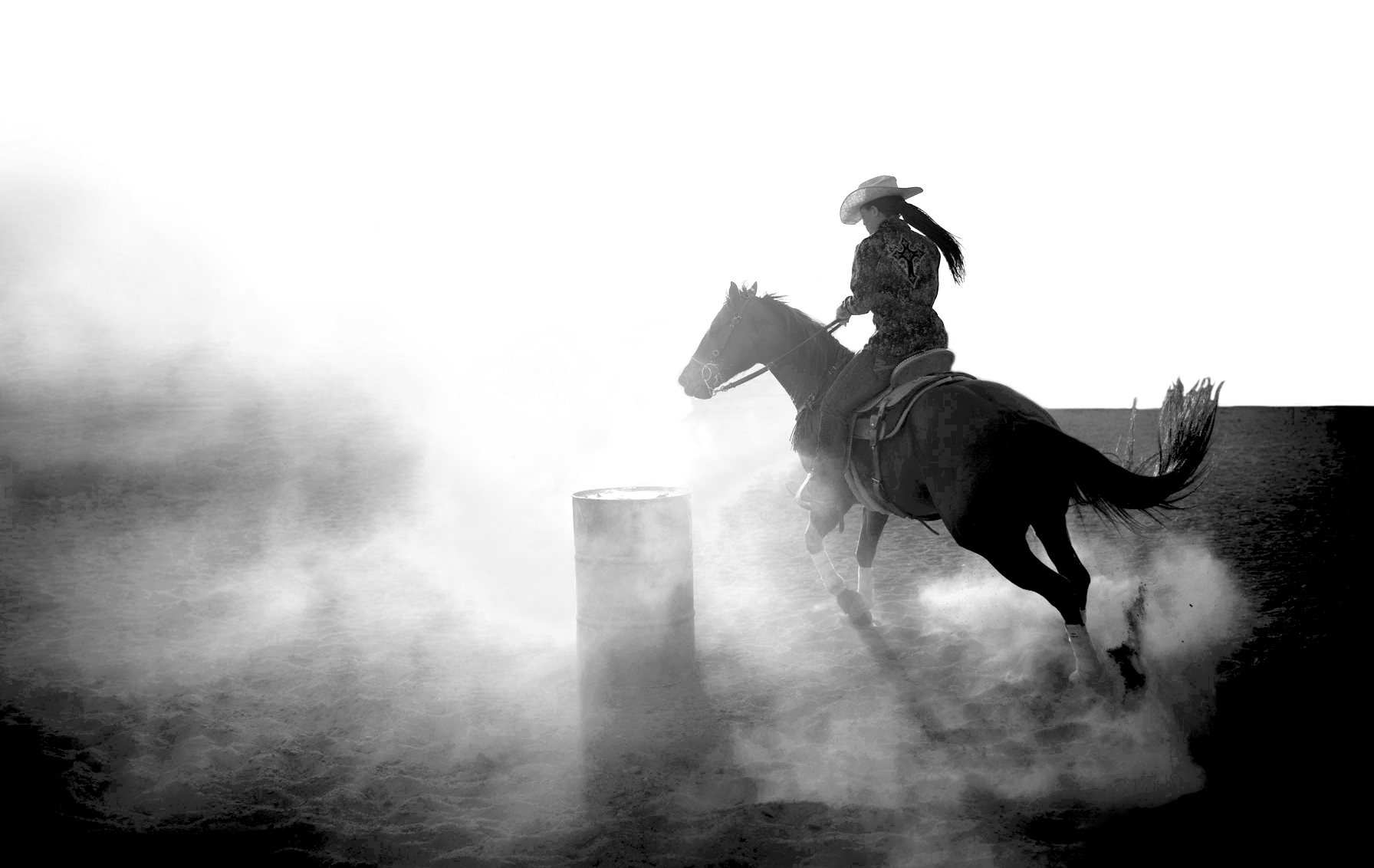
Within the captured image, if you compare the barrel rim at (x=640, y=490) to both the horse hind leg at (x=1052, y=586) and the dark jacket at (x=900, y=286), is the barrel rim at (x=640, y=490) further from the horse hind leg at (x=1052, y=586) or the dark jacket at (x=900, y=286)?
the horse hind leg at (x=1052, y=586)

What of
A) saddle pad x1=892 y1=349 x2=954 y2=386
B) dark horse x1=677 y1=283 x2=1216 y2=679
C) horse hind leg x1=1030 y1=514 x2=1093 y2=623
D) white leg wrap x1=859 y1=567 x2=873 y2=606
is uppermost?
saddle pad x1=892 y1=349 x2=954 y2=386

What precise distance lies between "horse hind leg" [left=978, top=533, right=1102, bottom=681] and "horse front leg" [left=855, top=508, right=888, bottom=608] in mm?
1442

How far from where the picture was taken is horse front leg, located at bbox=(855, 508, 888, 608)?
18.4 ft

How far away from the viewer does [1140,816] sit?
125 inches

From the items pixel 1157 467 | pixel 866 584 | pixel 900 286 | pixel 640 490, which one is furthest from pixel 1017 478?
pixel 640 490

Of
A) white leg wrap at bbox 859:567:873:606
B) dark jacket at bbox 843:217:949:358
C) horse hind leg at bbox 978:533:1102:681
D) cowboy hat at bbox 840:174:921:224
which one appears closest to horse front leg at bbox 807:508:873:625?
white leg wrap at bbox 859:567:873:606

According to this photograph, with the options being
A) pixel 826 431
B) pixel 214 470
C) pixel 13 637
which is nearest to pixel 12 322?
pixel 214 470

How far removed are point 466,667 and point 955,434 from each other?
3.19m

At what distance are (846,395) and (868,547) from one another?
4.47 ft

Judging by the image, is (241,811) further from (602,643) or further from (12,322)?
(12,322)

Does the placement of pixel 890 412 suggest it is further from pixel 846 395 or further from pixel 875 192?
pixel 875 192

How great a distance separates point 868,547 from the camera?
5750 mm

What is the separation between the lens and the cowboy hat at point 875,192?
4734 millimetres

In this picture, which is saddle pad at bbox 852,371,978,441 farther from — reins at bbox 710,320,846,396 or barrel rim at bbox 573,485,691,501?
barrel rim at bbox 573,485,691,501
